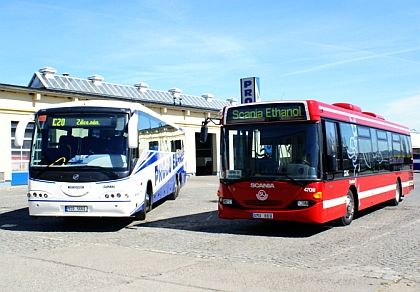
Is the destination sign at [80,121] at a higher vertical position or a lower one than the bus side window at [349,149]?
higher

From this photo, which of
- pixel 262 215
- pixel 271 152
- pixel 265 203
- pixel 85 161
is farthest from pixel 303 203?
pixel 85 161

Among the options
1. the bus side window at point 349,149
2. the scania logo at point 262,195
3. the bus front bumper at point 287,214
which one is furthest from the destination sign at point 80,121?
the bus side window at point 349,149

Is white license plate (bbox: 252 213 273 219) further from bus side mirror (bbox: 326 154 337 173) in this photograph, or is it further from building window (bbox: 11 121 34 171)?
building window (bbox: 11 121 34 171)

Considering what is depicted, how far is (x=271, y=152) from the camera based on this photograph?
36.4ft

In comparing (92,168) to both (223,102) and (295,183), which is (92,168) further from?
(223,102)

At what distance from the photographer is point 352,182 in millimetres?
12703

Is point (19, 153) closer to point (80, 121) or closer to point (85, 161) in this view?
point (80, 121)

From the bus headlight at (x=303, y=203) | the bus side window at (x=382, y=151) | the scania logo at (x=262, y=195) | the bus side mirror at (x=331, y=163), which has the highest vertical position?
the bus side window at (x=382, y=151)

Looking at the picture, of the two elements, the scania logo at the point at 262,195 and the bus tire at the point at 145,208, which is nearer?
the scania logo at the point at 262,195

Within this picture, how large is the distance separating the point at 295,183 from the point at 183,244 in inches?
101

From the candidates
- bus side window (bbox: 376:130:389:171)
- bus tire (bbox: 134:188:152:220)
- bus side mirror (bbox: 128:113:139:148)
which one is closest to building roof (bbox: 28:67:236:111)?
bus tire (bbox: 134:188:152:220)

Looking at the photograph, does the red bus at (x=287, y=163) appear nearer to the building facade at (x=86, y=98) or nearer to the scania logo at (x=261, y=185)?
the scania logo at (x=261, y=185)

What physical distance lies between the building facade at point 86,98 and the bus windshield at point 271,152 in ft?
22.1

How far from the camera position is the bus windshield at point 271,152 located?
10797mm
